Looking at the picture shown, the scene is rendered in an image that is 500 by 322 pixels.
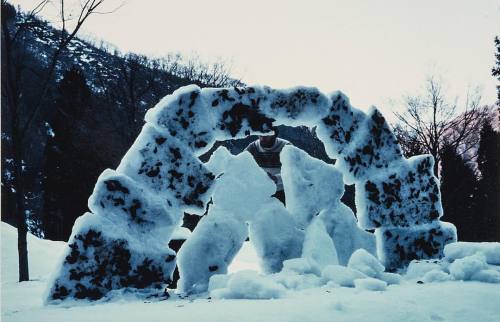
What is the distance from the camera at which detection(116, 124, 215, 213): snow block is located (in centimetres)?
283

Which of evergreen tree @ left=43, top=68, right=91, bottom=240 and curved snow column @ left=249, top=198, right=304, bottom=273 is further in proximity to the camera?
evergreen tree @ left=43, top=68, right=91, bottom=240

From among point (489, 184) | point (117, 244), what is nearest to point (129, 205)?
point (117, 244)

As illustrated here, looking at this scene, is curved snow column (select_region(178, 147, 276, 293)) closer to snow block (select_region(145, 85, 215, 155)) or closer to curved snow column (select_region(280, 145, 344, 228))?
curved snow column (select_region(280, 145, 344, 228))

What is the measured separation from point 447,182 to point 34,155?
2205 cm

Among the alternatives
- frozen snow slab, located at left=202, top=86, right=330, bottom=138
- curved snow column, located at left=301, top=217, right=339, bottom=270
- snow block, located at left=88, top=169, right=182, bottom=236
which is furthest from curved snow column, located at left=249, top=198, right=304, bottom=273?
snow block, located at left=88, top=169, right=182, bottom=236

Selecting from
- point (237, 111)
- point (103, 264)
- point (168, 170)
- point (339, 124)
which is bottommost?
point (103, 264)

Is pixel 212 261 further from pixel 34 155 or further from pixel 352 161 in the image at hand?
pixel 34 155

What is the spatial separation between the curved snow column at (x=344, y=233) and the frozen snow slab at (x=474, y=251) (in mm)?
769

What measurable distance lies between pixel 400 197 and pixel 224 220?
5.44 feet

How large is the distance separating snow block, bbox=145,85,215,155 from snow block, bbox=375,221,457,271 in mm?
1838

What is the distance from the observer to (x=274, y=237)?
11.1 feet

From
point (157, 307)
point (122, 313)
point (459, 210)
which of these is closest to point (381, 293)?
point (157, 307)

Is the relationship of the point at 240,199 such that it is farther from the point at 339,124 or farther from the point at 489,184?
the point at 489,184

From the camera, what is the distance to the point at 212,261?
9.83 feet
